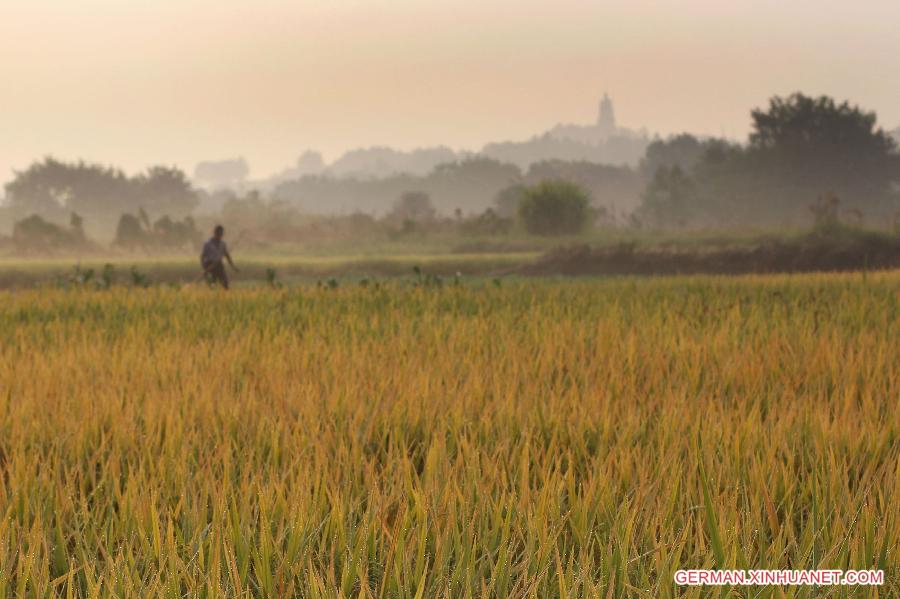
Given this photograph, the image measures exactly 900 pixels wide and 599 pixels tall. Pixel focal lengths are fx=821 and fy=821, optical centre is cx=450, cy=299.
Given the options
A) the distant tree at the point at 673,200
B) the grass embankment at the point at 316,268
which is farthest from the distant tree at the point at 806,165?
the grass embankment at the point at 316,268

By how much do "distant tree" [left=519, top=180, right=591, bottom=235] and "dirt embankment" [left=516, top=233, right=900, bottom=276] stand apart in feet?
42.4

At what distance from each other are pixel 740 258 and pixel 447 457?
73.8 ft

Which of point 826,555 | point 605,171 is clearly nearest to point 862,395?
point 826,555

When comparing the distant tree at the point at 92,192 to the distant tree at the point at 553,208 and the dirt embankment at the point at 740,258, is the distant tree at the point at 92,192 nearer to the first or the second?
the distant tree at the point at 553,208

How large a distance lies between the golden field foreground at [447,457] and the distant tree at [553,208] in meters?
31.5

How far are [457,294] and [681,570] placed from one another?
792 cm

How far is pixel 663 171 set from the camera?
6431cm

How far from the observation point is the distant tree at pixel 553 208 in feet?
127

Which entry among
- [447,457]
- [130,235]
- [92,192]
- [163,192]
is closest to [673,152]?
[163,192]

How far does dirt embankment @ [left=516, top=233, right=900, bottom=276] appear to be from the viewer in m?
23.3

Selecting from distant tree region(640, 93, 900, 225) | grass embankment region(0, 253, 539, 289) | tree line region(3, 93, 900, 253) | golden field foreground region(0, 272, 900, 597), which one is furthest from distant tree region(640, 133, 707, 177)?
golden field foreground region(0, 272, 900, 597)

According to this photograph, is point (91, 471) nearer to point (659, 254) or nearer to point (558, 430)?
point (558, 430)

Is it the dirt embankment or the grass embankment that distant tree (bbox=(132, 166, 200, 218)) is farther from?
the dirt embankment

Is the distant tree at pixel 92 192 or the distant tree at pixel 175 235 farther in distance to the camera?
the distant tree at pixel 92 192
